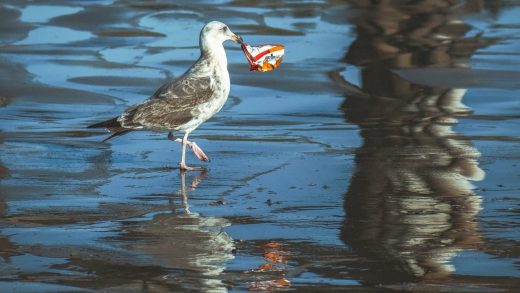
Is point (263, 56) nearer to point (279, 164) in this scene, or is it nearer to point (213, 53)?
point (213, 53)

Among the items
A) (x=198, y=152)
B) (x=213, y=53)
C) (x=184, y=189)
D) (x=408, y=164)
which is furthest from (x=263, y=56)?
(x=184, y=189)

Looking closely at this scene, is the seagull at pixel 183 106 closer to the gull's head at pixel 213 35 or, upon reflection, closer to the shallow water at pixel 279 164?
the gull's head at pixel 213 35

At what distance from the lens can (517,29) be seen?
18.7 metres

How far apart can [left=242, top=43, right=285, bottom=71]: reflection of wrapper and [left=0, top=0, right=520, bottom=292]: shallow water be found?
748 millimetres

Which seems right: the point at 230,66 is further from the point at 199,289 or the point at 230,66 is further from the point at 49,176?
the point at 199,289

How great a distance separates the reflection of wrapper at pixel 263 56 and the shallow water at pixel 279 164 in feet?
2.45

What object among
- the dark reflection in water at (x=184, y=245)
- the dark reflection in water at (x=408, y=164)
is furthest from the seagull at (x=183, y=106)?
the dark reflection in water at (x=184, y=245)

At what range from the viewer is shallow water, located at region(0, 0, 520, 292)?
24.0ft

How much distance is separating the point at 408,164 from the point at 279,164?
111 centimetres

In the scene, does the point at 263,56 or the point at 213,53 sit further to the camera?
the point at 263,56

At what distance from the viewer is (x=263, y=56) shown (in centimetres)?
1120

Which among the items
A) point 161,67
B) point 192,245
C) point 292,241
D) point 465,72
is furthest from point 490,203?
point 161,67

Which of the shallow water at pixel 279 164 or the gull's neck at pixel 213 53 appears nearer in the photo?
the shallow water at pixel 279 164

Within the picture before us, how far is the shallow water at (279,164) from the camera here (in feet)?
24.0
